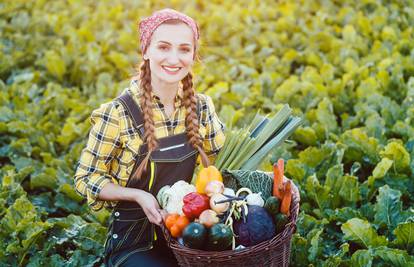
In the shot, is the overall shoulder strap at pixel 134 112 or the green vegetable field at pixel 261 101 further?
the green vegetable field at pixel 261 101

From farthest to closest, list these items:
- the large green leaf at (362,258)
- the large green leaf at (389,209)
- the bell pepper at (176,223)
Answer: the large green leaf at (389,209)
the large green leaf at (362,258)
the bell pepper at (176,223)

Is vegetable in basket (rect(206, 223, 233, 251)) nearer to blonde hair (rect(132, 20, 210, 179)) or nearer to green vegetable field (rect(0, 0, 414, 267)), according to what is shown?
blonde hair (rect(132, 20, 210, 179))

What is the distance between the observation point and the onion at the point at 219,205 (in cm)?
279

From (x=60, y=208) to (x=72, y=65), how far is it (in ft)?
8.40

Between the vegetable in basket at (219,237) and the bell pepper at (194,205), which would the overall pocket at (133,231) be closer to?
the bell pepper at (194,205)

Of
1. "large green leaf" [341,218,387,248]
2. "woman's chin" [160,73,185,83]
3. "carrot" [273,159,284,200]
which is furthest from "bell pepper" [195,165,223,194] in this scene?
"large green leaf" [341,218,387,248]

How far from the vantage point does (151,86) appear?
3332 millimetres

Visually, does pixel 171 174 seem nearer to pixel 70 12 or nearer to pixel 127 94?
pixel 127 94

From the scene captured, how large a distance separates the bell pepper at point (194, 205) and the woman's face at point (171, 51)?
66cm

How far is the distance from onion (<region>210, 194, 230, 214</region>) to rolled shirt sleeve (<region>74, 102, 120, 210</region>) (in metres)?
0.67

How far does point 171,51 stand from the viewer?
3209mm

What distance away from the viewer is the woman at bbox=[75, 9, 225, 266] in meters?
3.21

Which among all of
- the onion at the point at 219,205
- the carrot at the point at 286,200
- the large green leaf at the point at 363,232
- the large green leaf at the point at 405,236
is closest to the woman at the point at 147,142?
the onion at the point at 219,205

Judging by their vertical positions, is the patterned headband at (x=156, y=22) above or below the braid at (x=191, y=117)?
above
